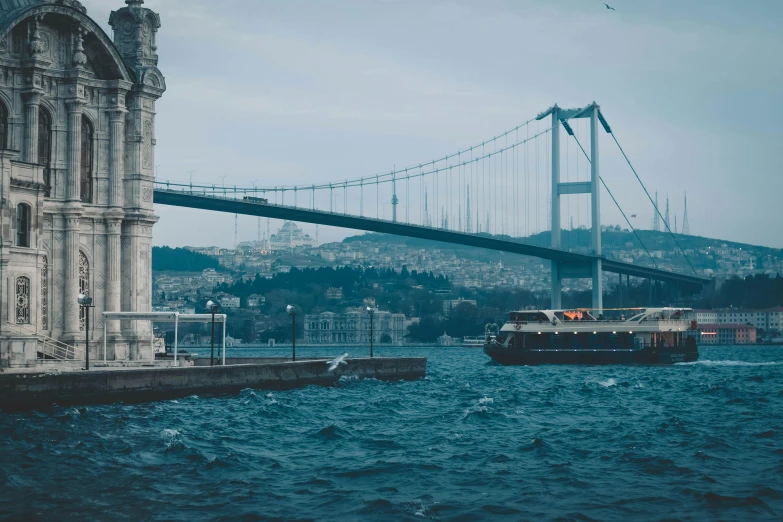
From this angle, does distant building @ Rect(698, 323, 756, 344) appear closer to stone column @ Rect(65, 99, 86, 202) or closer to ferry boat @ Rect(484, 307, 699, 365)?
ferry boat @ Rect(484, 307, 699, 365)

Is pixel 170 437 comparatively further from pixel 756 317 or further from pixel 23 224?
pixel 756 317

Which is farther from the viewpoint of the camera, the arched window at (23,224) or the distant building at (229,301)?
the distant building at (229,301)

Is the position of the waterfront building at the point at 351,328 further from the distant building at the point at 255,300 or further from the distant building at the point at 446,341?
the distant building at the point at 255,300

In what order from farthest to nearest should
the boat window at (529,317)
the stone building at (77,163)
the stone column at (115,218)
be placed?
the boat window at (529,317)
the stone column at (115,218)
the stone building at (77,163)

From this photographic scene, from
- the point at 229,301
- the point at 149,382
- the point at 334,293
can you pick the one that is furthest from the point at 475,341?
the point at 149,382

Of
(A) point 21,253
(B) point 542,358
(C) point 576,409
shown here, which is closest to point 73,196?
(A) point 21,253

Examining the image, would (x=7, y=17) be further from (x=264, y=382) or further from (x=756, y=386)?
(x=756, y=386)

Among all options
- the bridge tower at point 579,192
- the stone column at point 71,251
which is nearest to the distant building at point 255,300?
the bridge tower at point 579,192
